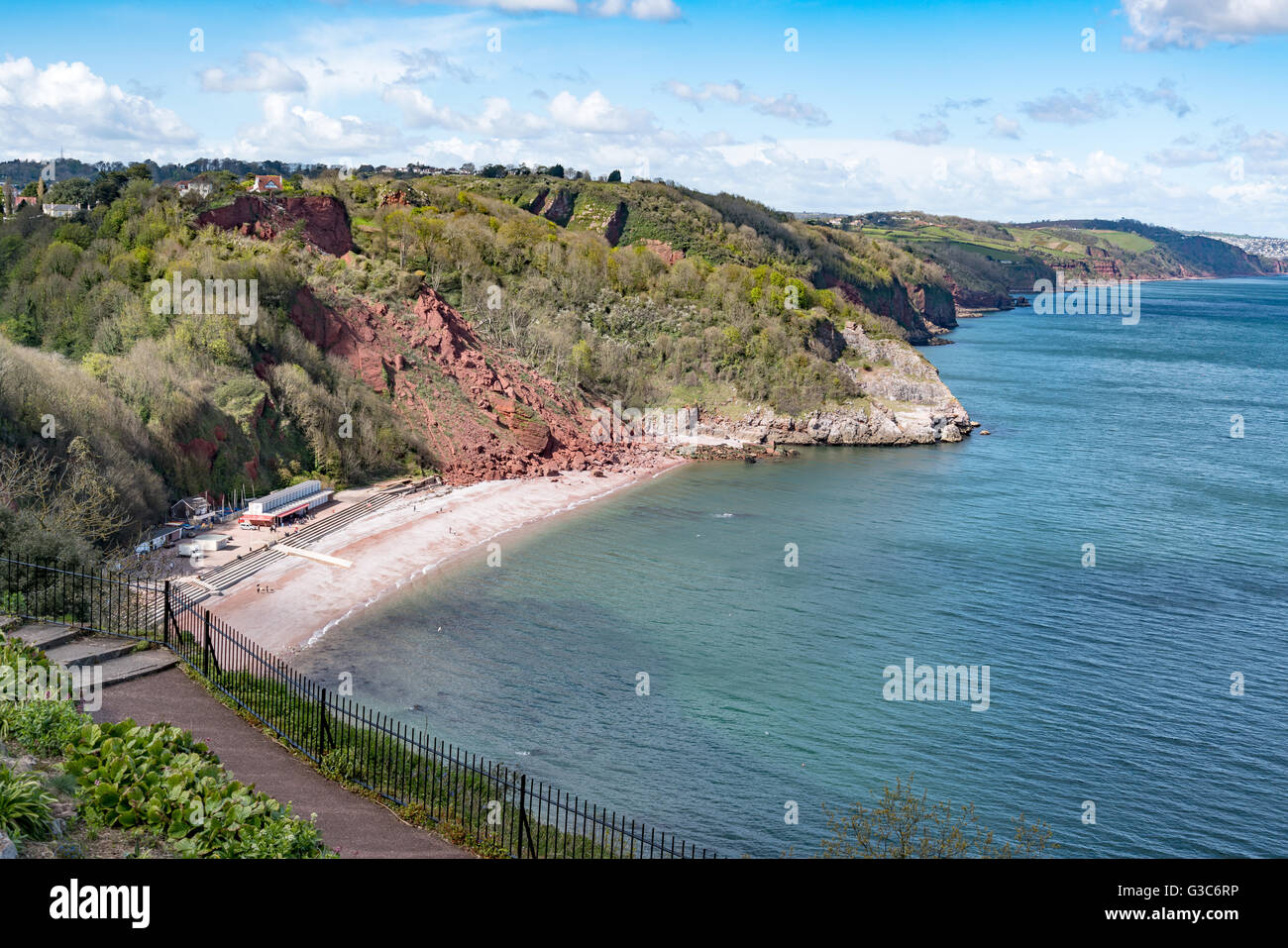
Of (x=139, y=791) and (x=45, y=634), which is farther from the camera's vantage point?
(x=45, y=634)

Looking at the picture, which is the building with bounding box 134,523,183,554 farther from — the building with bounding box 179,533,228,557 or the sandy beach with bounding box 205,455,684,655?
the sandy beach with bounding box 205,455,684,655

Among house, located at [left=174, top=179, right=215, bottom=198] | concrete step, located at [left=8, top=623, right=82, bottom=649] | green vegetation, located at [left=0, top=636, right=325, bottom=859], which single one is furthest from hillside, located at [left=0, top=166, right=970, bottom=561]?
green vegetation, located at [left=0, top=636, right=325, bottom=859]

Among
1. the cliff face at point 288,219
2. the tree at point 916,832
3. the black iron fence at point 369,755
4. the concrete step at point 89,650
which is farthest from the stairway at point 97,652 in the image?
the cliff face at point 288,219

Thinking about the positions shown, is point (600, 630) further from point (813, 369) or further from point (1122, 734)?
point (813, 369)

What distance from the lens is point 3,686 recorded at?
13891 mm

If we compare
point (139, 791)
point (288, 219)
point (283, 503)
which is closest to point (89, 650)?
point (139, 791)

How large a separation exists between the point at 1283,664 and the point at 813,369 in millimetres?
42773

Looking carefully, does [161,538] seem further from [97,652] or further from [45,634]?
[97,652]

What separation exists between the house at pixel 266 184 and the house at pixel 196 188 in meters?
2.44

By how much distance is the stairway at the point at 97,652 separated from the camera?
16.8 meters

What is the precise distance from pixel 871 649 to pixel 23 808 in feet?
79.2

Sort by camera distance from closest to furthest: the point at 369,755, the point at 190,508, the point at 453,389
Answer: the point at 369,755, the point at 190,508, the point at 453,389

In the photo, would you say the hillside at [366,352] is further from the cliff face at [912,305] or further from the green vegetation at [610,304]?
the cliff face at [912,305]

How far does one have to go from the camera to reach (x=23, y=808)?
10.2 metres
